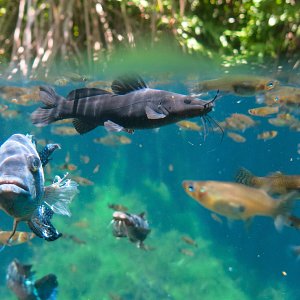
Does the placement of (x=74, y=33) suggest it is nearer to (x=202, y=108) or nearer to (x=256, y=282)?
(x=202, y=108)

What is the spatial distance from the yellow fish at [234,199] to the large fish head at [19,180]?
4.82 feet

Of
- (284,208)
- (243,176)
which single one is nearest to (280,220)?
(284,208)

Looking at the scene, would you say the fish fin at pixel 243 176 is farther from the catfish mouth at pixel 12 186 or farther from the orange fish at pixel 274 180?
the catfish mouth at pixel 12 186

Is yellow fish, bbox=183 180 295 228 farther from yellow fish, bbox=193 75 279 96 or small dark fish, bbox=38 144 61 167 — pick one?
yellow fish, bbox=193 75 279 96

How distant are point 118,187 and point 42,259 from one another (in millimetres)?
4545

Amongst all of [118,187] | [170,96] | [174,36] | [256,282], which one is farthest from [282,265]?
[170,96]

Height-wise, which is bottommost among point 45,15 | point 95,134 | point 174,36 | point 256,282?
point 95,134

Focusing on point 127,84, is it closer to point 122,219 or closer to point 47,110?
point 47,110

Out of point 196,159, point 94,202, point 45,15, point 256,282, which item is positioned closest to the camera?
point 45,15

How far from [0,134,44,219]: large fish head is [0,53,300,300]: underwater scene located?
0.02m

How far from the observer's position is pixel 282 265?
17.8 meters

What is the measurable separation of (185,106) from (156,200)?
1473 cm

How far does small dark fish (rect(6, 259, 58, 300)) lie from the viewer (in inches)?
245

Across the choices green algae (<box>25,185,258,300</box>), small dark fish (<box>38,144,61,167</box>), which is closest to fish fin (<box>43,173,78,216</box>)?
small dark fish (<box>38,144,61,167</box>)
